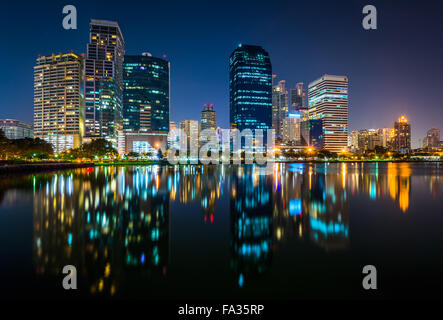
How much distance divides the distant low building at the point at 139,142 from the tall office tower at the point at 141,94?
4498 mm

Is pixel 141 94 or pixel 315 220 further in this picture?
pixel 141 94

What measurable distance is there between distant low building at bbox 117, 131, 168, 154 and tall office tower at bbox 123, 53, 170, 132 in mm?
4498

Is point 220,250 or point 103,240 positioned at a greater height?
point 103,240

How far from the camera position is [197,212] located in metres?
12.9

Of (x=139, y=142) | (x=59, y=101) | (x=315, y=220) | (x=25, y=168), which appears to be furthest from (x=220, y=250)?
(x=59, y=101)

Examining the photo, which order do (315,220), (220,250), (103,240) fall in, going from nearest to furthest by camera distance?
(220,250), (103,240), (315,220)

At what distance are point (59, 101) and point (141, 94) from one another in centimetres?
5698

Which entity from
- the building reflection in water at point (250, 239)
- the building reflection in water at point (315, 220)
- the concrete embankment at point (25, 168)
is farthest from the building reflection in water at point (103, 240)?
the concrete embankment at point (25, 168)

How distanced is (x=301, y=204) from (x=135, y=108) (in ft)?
649

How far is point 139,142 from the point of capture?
625ft

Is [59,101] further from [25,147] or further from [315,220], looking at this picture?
[315,220]

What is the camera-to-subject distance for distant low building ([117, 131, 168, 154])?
189 meters

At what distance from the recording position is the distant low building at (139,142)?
188875 mm
